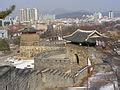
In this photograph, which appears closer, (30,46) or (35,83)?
(35,83)

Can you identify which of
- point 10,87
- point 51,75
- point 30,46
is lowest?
point 30,46

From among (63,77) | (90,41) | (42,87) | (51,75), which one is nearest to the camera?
(42,87)

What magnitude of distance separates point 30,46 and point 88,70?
37.5 ft

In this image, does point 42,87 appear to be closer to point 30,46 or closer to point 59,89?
point 59,89

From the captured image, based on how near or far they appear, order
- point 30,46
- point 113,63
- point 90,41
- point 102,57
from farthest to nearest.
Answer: point 30,46
point 90,41
point 102,57
point 113,63

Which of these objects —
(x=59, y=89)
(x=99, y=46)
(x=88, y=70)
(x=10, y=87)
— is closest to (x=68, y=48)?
(x=99, y=46)

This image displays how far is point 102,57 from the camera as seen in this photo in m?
14.6

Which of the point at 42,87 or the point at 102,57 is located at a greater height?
the point at 42,87

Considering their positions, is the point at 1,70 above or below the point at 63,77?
above

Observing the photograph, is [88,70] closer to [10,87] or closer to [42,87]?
[42,87]

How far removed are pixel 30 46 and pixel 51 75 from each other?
615 inches

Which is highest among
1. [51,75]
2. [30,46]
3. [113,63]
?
[51,75]

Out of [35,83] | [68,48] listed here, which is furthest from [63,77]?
[68,48]

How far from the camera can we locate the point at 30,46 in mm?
24109
